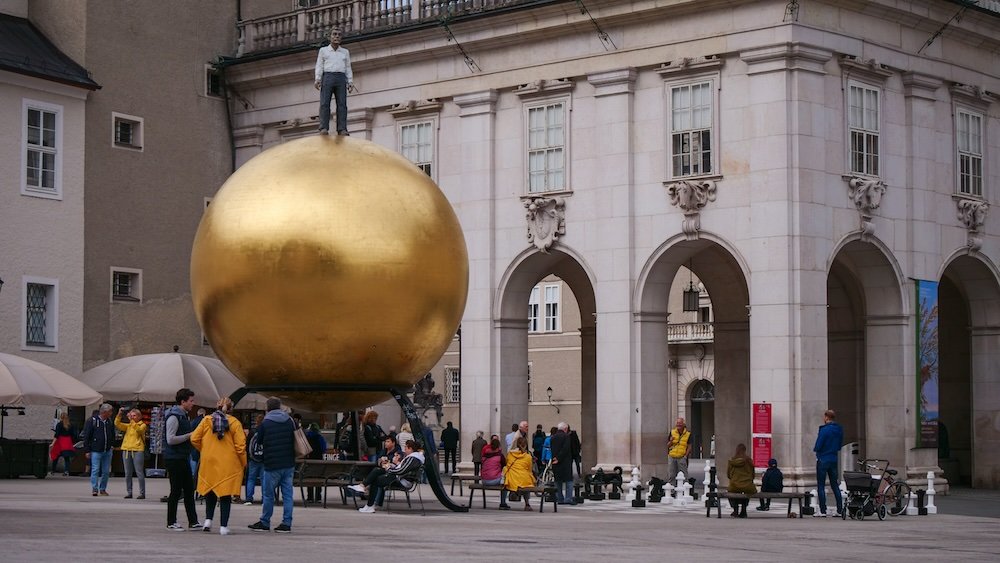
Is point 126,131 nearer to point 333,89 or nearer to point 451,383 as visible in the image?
point 333,89

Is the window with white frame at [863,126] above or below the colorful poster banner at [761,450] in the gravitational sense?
above

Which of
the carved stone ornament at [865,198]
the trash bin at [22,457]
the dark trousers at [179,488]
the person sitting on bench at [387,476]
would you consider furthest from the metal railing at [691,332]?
the dark trousers at [179,488]

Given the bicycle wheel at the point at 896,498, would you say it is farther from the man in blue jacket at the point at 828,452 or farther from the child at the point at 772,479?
the child at the point at 772,479

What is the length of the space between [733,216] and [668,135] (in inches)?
94.5

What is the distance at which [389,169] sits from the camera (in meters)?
24.1

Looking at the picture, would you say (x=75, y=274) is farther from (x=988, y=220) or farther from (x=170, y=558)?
(x=170, y=558)

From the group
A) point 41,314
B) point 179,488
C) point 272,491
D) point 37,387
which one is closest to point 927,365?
point 37,387

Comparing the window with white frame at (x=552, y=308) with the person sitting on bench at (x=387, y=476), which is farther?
the window with white frame at (x=552, y=308)

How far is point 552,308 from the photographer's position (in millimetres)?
70438

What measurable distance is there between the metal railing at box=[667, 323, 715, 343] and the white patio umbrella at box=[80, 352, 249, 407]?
34997mm

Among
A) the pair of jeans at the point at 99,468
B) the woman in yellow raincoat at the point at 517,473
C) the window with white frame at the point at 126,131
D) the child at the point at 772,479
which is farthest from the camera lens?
the window with white frame at the point at 126,131

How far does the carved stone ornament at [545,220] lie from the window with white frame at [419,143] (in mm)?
3189

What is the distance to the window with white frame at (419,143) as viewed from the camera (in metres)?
40.8

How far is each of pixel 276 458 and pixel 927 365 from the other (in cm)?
2020
